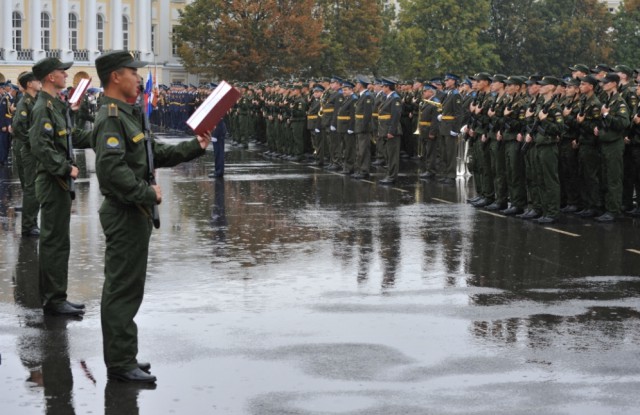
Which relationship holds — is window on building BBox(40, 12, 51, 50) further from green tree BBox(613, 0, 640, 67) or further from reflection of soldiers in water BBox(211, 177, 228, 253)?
reflection of soldiers in water BBox(211, 177, 228, 253)

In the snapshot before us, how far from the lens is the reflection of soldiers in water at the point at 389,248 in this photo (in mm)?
12516

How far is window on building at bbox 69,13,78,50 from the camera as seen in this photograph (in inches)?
4075

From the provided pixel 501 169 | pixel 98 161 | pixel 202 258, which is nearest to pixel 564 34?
pixel 501 169

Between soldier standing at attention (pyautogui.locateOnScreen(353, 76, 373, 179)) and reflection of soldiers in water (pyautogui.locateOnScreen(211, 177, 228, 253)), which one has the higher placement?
soldier standing at attention (pyautogui.locateOnScreen(353, 76, 373, 179))

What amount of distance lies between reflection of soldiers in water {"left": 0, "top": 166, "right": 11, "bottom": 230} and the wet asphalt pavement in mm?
216

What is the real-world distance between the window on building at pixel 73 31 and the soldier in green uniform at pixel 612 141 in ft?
294

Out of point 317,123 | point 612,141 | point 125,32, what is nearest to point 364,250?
point 612,141

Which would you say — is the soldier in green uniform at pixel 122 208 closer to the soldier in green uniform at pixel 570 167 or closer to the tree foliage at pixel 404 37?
the soldier in green uniform at pixel 570 167

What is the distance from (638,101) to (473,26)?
63265 mm

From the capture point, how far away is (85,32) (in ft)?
339

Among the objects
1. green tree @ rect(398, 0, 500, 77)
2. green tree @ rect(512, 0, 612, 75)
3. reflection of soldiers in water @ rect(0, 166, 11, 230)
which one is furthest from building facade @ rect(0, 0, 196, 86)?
reflection of soldiers in water @ rect(0, 166, 11, 230)

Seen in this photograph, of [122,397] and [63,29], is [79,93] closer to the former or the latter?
[122,397]

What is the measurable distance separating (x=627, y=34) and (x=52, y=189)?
79356 mm

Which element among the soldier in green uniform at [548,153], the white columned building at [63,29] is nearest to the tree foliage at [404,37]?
the white columned building at [63,29]
